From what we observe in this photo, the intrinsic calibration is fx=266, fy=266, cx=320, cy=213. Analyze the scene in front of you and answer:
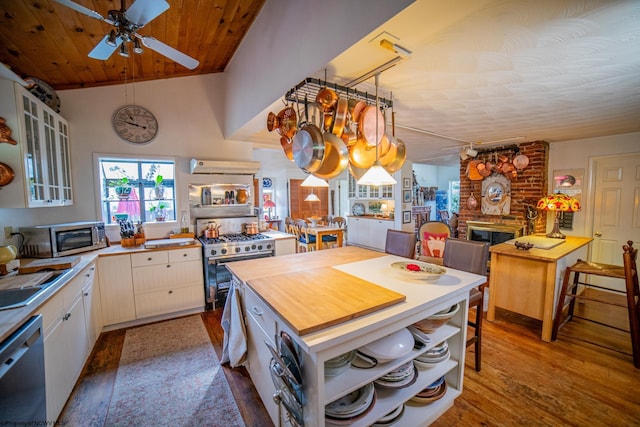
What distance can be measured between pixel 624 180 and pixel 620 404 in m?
3.24

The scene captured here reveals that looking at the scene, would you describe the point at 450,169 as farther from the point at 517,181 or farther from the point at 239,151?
the point at 239,151

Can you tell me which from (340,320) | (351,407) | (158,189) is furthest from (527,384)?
(158,189)

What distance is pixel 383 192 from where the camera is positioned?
6.58 meters

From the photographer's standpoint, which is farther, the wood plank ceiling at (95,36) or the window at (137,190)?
the window at (137,190)

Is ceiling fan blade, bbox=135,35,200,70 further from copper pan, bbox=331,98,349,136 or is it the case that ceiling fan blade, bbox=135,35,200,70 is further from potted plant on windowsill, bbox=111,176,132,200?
potted plant on windowsill, bbox=111,176,132,200

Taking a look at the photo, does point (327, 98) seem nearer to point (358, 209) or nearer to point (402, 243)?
point (402, 243)

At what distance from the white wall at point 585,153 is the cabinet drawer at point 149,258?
221 inches

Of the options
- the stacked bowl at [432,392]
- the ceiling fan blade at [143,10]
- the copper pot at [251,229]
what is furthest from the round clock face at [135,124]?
the stacked bowl at [432,392]

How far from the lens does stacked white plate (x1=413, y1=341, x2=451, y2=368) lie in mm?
1649

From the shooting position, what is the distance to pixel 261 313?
5.13 ft

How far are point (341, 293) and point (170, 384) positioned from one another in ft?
5.54

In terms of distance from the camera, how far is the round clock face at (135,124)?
3.24 m

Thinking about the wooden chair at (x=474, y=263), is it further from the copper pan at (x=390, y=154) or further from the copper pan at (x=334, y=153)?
the copper pan at (x=334, y=153)

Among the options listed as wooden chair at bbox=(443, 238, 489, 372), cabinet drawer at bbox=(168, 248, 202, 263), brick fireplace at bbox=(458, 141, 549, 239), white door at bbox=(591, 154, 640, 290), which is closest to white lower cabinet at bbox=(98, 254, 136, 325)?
cabinet drawer at bbox=(168, 248, 202, 263)
